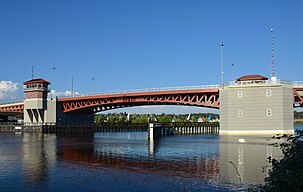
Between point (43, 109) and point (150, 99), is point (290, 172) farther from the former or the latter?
point (43, 109)

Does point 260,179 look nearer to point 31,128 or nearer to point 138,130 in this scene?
point 31,128

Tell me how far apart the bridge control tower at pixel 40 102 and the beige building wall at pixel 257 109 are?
48.8 metres

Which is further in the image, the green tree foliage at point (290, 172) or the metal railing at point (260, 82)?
the metal railing at point (260, 82)

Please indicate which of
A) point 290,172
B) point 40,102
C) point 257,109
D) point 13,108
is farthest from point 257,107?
point 13,108

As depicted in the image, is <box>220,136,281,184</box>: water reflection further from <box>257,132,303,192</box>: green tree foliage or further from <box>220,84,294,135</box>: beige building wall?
<box>220,84,294,135</box>: beige building wall

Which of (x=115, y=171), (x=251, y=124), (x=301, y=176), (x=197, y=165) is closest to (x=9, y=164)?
(x=115, y=171)

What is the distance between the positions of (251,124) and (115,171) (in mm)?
43426

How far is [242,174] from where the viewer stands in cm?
2500

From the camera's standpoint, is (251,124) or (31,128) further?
(31,128)

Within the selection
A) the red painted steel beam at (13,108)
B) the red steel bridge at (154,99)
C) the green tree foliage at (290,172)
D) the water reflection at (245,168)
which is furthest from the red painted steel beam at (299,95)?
the red painted steel beam at (13,108)

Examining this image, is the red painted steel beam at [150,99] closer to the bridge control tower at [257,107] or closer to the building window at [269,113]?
the bridge control tower at [257,107]

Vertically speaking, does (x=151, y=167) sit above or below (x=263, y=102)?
below

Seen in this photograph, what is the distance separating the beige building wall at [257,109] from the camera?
6291 centimetres

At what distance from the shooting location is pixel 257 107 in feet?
211
